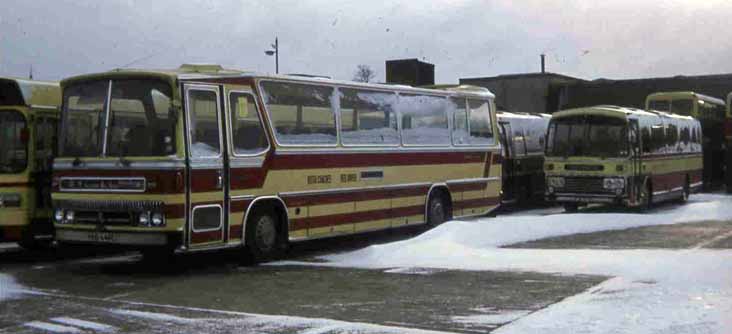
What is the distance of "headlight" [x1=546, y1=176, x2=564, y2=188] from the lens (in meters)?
26.0

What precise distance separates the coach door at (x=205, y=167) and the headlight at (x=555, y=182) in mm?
13946

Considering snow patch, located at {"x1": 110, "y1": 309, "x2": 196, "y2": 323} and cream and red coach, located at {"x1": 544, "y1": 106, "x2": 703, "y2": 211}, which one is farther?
cream and red coach, located at {"x1": 544, "y1": 106, "x2": 703, "y2": 211}

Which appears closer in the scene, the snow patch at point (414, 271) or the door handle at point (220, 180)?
the snow patch at point (414, 271)

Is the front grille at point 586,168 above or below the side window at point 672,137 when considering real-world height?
below

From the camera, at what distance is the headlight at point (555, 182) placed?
85.3 feet

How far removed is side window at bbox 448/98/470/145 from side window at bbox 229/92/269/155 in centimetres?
605

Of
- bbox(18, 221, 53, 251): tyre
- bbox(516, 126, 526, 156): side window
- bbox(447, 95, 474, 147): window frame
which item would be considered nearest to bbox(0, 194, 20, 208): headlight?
bbox(18, 221, 53, 251): tyre

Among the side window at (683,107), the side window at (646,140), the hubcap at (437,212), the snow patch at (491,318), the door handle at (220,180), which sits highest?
the side window at (683,107)

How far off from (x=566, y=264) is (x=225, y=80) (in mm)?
5342

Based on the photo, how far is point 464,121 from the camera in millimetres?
20250

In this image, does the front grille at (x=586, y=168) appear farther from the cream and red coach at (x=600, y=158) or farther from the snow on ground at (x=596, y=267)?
the snow on ground at (x=596, y=267)

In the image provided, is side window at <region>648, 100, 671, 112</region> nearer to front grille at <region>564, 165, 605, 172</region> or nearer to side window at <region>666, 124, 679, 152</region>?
side window at <region>666, 124, 679, 152</region>

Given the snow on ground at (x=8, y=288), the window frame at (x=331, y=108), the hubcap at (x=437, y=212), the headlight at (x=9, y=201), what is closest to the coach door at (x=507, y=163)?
the hubcap at (x=437, y=212)

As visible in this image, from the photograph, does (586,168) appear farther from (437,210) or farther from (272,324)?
(272,324)
